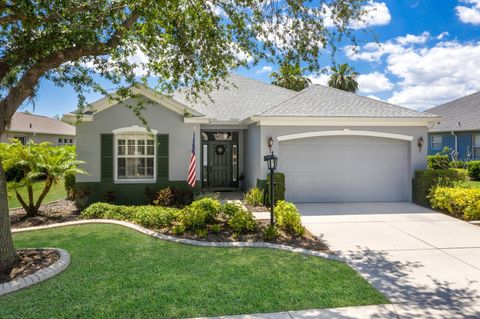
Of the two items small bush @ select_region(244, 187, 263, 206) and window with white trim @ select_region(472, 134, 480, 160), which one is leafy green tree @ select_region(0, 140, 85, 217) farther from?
window with white trim @ select_region(472, 134, 480, 160)

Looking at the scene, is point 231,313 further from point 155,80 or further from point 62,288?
point 155,80

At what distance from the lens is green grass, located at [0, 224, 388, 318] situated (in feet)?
14.2

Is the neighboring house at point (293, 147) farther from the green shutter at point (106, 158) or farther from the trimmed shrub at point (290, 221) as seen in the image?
the trimmed shrub at point (290, 221)

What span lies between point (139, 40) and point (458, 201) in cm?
1034

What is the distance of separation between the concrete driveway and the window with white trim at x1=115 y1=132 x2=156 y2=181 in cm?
595

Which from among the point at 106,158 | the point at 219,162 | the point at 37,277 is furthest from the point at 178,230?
the point at 219,162

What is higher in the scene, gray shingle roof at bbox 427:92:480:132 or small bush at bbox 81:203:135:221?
gray shingle roof at bbox 427:92:480:132

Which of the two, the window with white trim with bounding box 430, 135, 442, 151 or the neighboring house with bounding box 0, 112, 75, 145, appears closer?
the neighboring house with bounding box 0, 112, 75, 145

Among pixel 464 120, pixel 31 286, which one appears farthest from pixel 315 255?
pixel 464 120

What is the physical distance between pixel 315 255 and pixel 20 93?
21.0 ft

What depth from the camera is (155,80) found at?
8.45 meters

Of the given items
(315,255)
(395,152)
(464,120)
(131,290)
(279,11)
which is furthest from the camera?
(464,120)

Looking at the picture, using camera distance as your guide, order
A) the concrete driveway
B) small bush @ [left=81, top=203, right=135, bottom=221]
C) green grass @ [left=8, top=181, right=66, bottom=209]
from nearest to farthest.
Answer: the concrete driveway, small bush @ [left=81, top=203, right=135, bottom=221], green grass @ [left=8, top=181, right=66, bottom=209]

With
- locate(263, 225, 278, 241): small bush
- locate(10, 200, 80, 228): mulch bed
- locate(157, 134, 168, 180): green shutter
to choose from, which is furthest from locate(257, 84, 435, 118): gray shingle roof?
locate(10, 200, 80, 228): mulch bed
